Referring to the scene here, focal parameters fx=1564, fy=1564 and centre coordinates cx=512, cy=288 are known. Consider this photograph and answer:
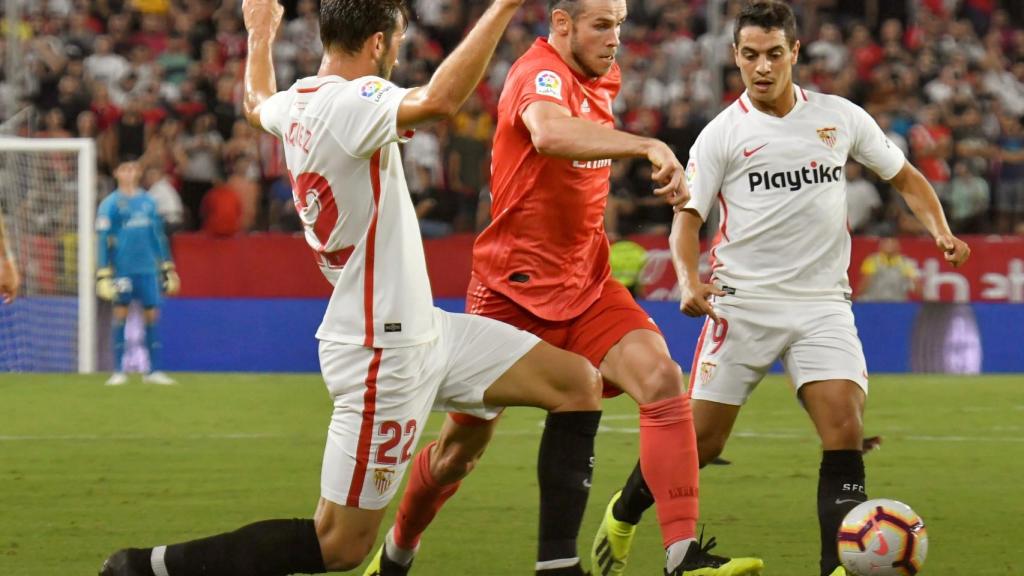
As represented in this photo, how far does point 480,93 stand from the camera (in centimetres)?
1842

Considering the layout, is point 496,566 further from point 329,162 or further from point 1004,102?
point 1004,102

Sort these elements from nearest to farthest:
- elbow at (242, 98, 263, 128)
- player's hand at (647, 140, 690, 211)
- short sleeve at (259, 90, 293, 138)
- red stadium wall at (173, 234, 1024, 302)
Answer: player's hand at (647, 140, 690, 211), short sleeve at (259, 90, 293, 138), elbow at (242, 98, 263, 128), red stadium wall at (173, 234, 1024, 302)

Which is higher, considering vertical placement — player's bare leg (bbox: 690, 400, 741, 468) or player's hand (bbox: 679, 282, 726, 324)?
player's hand (bbox: 679, 282, 726, 324)

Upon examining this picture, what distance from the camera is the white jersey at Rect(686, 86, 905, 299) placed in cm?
613

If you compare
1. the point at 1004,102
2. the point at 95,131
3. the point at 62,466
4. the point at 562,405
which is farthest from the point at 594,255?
the point at 1004,102

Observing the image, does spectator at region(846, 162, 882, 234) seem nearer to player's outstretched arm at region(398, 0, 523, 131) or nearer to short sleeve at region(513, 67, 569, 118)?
short sleeve at region(513, 67, 569, 118)

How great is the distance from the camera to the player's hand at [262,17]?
5633 mm

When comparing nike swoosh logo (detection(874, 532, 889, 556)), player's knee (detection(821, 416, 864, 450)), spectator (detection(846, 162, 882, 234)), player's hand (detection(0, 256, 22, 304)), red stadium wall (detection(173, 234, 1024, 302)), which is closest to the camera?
nike swoosh logo (detection(874, 532, 889, 556))

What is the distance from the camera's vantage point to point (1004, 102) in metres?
18.8

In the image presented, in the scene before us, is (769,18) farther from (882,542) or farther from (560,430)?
(882,542)

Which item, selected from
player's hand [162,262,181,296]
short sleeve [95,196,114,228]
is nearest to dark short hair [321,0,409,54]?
player's hand [162,262,181,296]

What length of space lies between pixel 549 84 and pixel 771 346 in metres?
1.45

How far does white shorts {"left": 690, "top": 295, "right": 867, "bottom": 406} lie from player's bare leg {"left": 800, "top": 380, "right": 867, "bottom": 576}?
8 cm

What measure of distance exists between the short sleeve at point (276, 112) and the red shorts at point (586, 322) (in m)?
1.15
